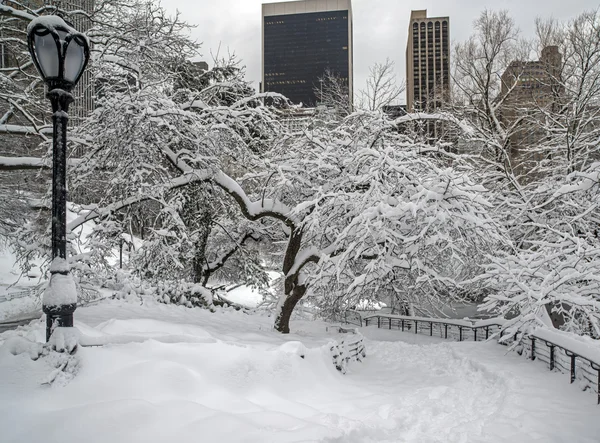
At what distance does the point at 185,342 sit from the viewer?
18.3 ft

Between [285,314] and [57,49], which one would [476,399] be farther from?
[57,49]

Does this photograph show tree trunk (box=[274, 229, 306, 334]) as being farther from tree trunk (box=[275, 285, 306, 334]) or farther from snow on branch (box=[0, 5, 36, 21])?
snow on branch (box=[0, 5, 36, 21])

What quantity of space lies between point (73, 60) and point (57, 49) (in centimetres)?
17

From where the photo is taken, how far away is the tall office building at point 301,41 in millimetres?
81625

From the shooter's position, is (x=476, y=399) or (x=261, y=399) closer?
(x=261, y=399)

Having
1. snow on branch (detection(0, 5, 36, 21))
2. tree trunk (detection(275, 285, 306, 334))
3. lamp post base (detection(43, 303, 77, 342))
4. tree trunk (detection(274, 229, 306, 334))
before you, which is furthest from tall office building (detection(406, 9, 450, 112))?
lamp post base (detection(43, 303, 77, 342))

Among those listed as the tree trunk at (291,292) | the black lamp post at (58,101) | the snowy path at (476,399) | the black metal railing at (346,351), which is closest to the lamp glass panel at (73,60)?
the black lamp post at (58,101)

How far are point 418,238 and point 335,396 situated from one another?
362cm

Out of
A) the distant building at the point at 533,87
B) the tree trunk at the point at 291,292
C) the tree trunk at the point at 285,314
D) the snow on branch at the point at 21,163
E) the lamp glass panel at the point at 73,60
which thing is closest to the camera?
the lamp glass panel at the point at 73,60

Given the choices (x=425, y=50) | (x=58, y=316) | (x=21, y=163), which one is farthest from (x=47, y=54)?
(x=425, y=50)

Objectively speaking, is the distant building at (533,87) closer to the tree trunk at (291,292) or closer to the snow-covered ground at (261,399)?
the tree trunk at (291,292)

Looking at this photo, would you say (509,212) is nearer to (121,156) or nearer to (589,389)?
(589,389)

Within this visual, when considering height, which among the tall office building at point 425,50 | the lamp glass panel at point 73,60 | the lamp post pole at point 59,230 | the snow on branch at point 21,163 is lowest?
the lamp post pole at point 59,230

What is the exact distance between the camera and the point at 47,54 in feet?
14.0
